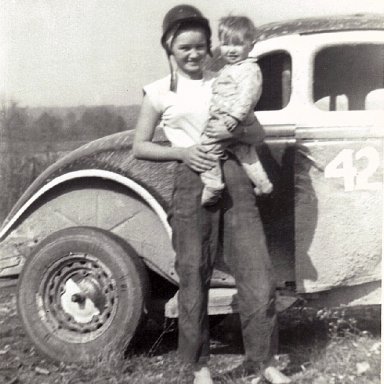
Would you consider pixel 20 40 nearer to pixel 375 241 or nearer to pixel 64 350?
pixel 64 350

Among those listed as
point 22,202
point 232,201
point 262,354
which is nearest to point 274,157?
point 232,201

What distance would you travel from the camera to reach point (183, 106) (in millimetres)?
3078

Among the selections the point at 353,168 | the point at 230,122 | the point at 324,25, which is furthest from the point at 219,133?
the point at 324,25

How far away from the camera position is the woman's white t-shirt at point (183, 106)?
307 centimetres

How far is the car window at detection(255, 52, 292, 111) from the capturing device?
3.72 meters

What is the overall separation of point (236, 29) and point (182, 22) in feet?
0.92

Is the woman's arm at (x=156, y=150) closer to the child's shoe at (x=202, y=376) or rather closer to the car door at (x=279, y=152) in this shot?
the car door at (x=279, y=152)

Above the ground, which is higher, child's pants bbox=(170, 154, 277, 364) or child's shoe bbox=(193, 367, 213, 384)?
child's pants bbox=(170, 154, 277, 364)

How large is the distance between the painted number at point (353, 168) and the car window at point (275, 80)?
0.47 metres

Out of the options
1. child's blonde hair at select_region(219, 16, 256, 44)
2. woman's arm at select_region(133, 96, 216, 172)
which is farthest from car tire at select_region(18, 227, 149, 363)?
child's blonde hair at select_region(219, 16, 256, 44)

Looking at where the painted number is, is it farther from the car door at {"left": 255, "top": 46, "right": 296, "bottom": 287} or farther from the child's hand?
the child's hand

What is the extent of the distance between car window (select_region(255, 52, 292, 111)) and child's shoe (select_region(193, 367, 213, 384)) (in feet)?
4.98

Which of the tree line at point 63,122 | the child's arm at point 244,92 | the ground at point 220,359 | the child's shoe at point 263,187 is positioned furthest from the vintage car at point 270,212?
the tree line at point 63,122

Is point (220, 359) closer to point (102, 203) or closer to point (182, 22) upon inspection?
point (102, 203)
